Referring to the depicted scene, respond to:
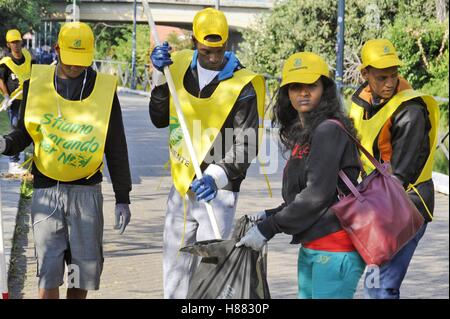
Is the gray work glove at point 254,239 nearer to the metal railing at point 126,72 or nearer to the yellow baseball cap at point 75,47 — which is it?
the yellow baseball cap at point 75,47

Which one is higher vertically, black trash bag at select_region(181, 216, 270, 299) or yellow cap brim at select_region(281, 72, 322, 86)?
yellow cap brim at select_region(281, 72, 322, 86)

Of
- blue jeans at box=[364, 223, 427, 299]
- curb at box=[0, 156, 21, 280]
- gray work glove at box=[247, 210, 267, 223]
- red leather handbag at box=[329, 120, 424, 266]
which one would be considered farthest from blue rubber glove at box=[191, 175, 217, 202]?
curb at box=[0, 156, 21, 280]

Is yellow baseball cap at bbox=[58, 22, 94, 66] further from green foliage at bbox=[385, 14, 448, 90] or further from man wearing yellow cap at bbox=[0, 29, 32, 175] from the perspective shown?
green foliage at bbox=[385, 14, 448, 90]

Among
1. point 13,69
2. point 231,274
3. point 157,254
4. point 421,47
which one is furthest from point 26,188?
point 421,47

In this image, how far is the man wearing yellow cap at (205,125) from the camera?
18.2ft

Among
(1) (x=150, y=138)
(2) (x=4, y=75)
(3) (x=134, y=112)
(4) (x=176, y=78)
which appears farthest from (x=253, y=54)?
(4) (x=176, y=78)

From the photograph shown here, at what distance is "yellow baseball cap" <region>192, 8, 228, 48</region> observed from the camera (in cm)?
550

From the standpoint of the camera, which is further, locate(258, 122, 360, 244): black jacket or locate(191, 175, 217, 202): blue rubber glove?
locate(191, 175, 217, 202): blue rubber glove

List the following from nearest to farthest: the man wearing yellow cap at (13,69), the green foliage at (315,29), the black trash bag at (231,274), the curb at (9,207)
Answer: the black trash bag at (231,274) → the curb at (9,207) → the man wearing yellow cap at (13,69) → the green foliage at (315,29)

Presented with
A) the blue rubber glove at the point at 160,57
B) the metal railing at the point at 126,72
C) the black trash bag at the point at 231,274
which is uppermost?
the blue rubber glove at the point at 160,57

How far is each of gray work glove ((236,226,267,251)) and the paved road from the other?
10.2 ft

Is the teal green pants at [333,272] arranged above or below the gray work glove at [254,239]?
below

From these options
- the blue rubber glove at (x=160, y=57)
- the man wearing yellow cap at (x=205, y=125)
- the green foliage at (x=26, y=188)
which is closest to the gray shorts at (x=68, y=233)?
the man wearing yellow cap at (x=205, y=125)

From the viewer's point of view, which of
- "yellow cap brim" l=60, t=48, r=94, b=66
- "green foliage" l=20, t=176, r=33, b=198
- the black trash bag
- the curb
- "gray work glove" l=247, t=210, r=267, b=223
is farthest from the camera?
"green foliage" l=20, t=176, r=33, b=198
